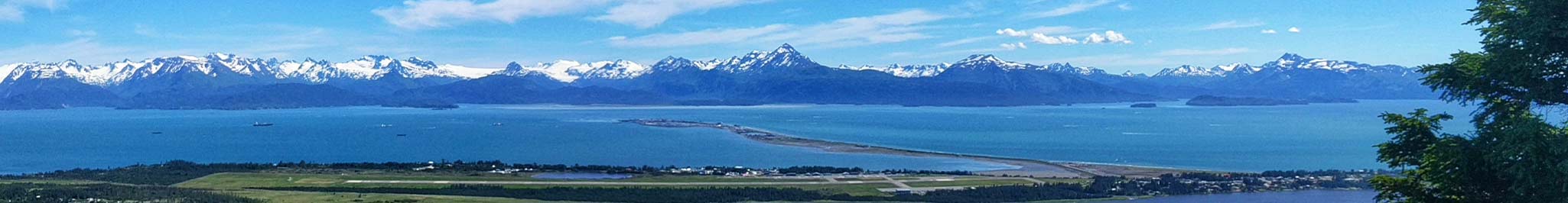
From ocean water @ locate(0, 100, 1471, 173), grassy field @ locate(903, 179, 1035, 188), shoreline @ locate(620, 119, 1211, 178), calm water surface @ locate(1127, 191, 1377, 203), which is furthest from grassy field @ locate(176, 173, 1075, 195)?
ocean water @ locate(0, 100, 1471, 173)

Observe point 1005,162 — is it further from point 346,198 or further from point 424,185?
point 346,198

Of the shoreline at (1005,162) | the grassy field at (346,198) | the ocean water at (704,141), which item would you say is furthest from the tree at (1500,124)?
the ocean water at (704,141)

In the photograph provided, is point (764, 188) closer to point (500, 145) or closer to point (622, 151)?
point (622, 151)

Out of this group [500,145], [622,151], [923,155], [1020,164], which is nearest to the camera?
[1020,164]

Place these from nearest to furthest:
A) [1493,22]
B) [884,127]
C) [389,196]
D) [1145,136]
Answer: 1. [1493,22]
2. [389,196]
3. [1145,136]
4. [884,127]

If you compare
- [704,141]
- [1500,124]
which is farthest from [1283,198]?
[704,141]

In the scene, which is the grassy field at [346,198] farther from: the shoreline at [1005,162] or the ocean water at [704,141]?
the ocean water at [704,141]

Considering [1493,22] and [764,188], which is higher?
[1493,22]

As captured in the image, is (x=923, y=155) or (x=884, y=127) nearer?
(x=923, y=155)

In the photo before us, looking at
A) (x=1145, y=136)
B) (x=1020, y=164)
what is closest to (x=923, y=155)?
(x=1020, y=164)
